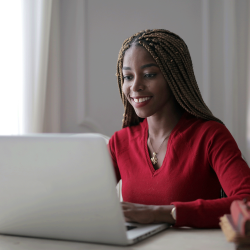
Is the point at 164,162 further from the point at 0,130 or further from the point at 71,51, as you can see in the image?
the point at 71,51

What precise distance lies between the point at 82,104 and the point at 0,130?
0.71 metres

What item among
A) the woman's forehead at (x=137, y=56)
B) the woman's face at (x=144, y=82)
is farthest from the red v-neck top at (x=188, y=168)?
the woman's forehead at (x=137, y=56)

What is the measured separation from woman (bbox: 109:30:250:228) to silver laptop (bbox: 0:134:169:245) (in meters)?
0.50

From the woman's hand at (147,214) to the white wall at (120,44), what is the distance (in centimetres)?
145

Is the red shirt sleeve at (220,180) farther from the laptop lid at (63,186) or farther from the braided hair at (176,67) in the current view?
the laptop lid at (63,186)

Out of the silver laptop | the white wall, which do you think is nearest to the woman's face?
the silver laptop

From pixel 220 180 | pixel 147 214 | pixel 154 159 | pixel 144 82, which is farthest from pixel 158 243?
pixel 144 82

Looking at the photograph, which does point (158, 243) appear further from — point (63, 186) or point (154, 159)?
point (154, 159)

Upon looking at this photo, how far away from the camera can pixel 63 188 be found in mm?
655

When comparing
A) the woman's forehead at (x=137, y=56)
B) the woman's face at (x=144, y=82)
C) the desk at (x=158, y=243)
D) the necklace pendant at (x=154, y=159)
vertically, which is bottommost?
the desk at (x=158, y=243)

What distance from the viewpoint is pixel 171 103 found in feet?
4.33

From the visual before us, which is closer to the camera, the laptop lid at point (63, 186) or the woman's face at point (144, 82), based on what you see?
the laptop lid at point (63, 186)

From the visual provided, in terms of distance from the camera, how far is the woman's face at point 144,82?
→ 48.5 inches

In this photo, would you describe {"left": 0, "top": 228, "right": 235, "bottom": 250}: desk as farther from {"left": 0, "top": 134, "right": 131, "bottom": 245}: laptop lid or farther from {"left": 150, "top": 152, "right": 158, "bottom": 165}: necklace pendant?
{"left": 150, "top": 152, "right": 158, "bottom": 165}: necklace pendant
